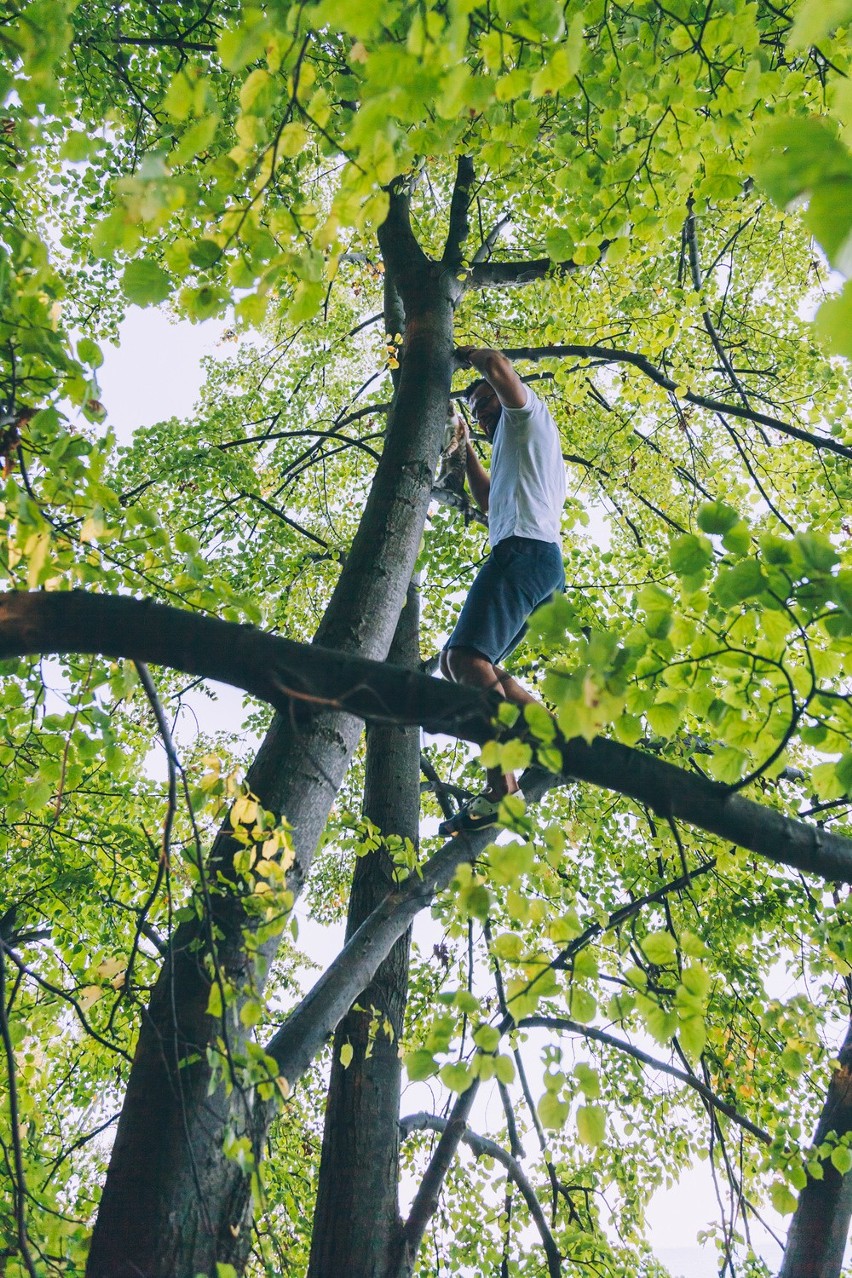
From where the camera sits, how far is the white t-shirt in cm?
371

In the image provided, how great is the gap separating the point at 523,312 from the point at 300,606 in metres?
4.03

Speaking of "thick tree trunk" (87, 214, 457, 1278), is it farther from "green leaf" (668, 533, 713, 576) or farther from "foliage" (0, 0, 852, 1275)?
"green leaf" (668, 533, 713, 576)

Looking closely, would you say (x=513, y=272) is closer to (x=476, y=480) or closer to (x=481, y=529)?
(x=476, y=480)

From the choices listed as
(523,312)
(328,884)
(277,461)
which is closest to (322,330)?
(277,461)

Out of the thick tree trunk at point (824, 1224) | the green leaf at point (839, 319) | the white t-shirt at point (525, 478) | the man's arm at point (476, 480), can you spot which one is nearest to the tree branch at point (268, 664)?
Result: the green leaf at point (839, 319)

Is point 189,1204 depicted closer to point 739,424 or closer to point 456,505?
point 456,505

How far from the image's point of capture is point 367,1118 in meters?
3.02

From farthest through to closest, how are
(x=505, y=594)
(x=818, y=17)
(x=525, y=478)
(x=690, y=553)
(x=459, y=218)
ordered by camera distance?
(x=459, y=218) → (x=525, y=478) → (x=505, y=594) → (x=690, y=553) → (x=818, y=17)

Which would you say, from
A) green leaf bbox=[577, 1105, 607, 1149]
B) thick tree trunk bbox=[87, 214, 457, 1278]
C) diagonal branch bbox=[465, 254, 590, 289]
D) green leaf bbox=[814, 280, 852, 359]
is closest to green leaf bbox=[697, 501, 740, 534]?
green leaf bbox=[814, 280, 852, 359]

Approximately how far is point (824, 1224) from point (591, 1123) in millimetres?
2665

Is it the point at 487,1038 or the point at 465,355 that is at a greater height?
the point at 465,355

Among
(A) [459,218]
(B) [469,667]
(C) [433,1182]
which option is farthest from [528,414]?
(C) [433,1182]

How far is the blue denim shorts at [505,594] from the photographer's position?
336 centimetres

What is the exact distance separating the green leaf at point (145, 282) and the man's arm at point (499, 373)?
7.79ft
